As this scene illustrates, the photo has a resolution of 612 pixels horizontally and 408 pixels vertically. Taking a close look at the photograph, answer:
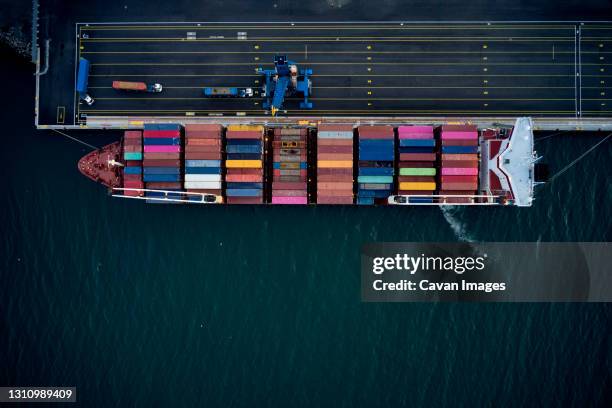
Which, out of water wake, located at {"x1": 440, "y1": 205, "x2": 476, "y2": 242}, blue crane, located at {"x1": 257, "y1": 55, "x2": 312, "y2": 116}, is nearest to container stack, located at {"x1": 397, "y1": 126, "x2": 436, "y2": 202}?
water wake, located at {"x1": 440, "y1": 205, "x2": 476, "y2": 242}

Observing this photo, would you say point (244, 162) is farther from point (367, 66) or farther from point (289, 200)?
point (367, 66)

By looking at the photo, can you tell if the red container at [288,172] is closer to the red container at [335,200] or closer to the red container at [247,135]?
the red container at [335,200]

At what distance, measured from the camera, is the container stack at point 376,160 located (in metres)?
79.8

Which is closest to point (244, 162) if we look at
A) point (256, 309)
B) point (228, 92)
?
point (228, 92)

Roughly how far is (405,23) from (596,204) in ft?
133

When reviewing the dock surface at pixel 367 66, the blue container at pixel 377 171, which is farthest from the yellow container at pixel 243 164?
the blue container at pixel 377 171

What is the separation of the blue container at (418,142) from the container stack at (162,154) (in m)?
33.2

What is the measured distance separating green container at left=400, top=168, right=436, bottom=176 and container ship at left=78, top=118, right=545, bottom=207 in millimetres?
147

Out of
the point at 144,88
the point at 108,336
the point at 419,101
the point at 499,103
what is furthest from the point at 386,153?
the point at 108,336

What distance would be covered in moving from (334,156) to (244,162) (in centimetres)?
1330

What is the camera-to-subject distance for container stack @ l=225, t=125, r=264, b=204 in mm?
80062

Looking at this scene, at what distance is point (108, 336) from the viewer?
83.7 metres

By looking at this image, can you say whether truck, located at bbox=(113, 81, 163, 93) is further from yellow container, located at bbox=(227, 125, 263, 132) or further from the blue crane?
the blue crane

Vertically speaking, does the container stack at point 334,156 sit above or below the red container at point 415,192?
above
